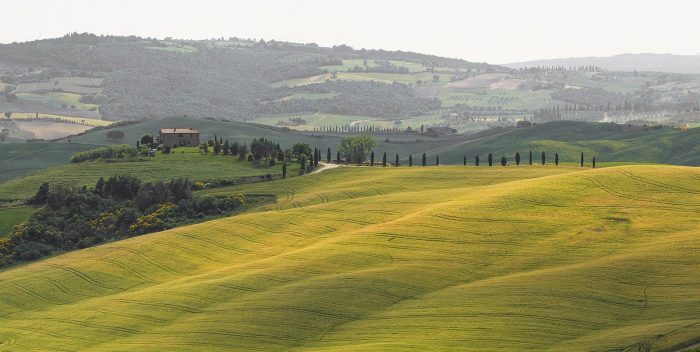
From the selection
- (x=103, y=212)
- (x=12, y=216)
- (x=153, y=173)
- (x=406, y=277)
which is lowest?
(x=12, y=216)

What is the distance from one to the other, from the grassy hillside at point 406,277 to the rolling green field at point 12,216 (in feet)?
79.3

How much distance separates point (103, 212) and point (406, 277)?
224 feet

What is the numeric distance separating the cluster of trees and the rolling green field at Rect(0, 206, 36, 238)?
6.80 feet

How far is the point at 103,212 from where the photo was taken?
158000 millimetres

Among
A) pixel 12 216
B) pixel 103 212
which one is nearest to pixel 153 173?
pixel 103 212

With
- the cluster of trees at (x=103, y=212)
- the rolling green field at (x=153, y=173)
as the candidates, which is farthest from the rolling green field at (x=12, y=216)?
the rolling green field at (x=153, y=173)

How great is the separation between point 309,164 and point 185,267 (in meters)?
71.4

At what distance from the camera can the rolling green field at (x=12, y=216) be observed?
153m

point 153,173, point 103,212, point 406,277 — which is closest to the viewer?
point 406,277

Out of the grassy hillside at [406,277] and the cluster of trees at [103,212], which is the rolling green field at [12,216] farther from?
the grassy hillside at [406,277]

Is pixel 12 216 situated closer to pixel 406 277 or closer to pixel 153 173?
pixel 153 173

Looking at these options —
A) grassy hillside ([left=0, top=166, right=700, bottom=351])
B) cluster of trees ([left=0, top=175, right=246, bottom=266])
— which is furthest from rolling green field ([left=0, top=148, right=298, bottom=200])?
grassy hillside ([left=0, top=166, right=700, bottom=351])

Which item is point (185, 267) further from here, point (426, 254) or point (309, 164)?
point (309, 164)

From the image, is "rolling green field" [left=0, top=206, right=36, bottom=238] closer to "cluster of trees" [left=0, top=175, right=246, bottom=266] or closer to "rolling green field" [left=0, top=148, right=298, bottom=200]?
"cluster of trees" [left=0, top=175, right=246, bottom=266]
